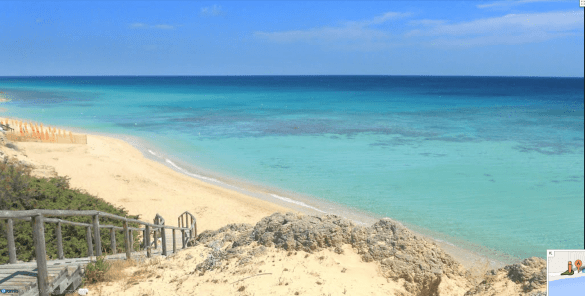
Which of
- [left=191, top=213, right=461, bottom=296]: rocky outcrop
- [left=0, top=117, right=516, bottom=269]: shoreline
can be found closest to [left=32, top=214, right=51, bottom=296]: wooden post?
[left=191, top=213, right=461, bottom=296]: rocky outcrop

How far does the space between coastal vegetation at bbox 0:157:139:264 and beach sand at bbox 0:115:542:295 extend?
2375 millimetres

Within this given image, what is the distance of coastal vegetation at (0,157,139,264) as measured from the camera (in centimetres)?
866

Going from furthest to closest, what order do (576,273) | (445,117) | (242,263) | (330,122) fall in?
(445,117) < (330,122) < (242,263) < (576,273)

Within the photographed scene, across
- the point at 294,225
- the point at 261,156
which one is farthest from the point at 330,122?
the point at 294,225

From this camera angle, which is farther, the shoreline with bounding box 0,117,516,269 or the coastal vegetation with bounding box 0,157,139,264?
the shoreline with bounding box 0,117,516,269

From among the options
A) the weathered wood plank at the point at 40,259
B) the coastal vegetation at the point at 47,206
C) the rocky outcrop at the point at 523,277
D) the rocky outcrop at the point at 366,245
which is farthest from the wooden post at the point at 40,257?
the rocky outcrop at the point at 523,277

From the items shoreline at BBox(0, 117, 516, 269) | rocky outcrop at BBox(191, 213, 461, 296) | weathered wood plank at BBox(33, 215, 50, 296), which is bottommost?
shoreline at BBox(0, 117, 516, 269)

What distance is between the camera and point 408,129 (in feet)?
143

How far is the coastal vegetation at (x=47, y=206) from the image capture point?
8.66 m

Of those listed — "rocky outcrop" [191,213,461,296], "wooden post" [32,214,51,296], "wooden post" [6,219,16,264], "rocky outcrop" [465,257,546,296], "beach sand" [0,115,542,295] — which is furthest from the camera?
"rocky outcrop" [191,213,461,296]

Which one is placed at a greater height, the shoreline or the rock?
the rock

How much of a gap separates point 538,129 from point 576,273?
46.6 metres

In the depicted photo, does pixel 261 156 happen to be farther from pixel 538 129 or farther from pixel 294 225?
pixel 538 129

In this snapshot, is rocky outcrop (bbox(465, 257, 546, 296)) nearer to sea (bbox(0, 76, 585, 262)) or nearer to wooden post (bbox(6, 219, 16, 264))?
wooden post (bbox(6, 219, 16, 264))
